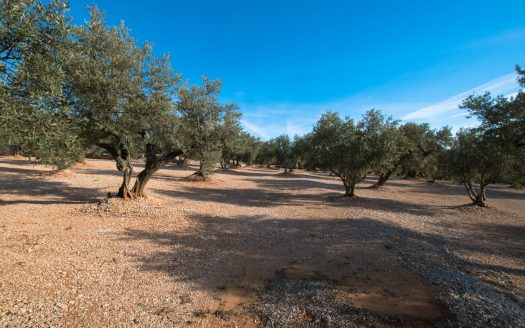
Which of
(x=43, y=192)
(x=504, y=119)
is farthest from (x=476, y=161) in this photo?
(x=43, y=192)

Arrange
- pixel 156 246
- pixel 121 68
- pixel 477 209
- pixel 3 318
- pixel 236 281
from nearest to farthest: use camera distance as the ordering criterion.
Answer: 1. pixel 3 318
2. pixel 236 281
3. pixel 156 246
4. pixel 121 68
5. pixel 477 209

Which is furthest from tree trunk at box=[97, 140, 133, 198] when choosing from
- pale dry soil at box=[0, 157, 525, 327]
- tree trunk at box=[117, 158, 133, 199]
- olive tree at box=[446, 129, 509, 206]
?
olive tree at box=[446, 129, 509, 206]

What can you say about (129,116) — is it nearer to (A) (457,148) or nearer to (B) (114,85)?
(B) (114,85)

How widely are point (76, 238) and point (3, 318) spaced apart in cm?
522

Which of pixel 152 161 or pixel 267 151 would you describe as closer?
pixel 152 161

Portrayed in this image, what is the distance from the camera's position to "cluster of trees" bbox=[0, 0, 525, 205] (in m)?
6.79

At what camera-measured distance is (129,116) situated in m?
12.5

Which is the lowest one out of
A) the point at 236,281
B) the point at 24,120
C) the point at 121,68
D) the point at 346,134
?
the point at 236,281

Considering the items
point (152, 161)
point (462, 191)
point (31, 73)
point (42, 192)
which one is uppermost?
point (31, 73)

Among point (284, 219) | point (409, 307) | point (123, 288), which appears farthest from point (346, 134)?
point (123, 288)

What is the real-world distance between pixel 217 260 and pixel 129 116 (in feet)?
29.3

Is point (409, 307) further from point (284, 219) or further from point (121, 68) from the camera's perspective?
point (121, 68)

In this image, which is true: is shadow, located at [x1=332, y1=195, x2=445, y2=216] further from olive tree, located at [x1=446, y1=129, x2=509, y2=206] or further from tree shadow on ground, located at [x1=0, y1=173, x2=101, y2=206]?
tree shadow on ground, located at [x1=0, y1=173, x2=101, y2=206]

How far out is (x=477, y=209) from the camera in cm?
1925
